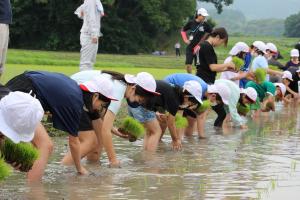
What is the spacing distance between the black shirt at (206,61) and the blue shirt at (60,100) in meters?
5.60

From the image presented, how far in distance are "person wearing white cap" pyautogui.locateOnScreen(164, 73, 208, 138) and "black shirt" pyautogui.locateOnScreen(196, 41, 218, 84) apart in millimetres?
1100

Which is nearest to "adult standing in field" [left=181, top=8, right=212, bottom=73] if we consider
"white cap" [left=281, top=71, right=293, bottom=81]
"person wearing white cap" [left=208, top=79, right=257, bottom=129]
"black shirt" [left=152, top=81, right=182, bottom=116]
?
"person wearing white cap" [left=208, top=79, right=257, bottom=129]

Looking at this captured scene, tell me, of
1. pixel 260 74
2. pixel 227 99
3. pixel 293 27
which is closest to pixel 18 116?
pixel 227 99

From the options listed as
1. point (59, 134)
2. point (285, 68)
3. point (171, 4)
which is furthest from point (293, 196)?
point (171, 4)

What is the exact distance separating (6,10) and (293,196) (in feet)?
15.2

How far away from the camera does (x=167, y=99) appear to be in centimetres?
953

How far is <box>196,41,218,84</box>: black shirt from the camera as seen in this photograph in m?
12.4

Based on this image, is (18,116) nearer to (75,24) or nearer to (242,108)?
(242,108)

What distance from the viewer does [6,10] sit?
9.52 m

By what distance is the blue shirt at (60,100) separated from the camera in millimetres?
6918

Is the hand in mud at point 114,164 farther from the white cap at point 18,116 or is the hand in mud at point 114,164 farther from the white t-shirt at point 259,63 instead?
the white t-shirt at point 259,63

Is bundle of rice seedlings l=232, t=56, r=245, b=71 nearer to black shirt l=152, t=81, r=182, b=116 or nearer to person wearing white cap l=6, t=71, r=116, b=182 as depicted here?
black shirt l=152, t=81, r=182, b=116

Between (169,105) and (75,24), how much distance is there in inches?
1797

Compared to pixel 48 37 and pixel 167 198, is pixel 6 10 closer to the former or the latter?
pixel 167 198
